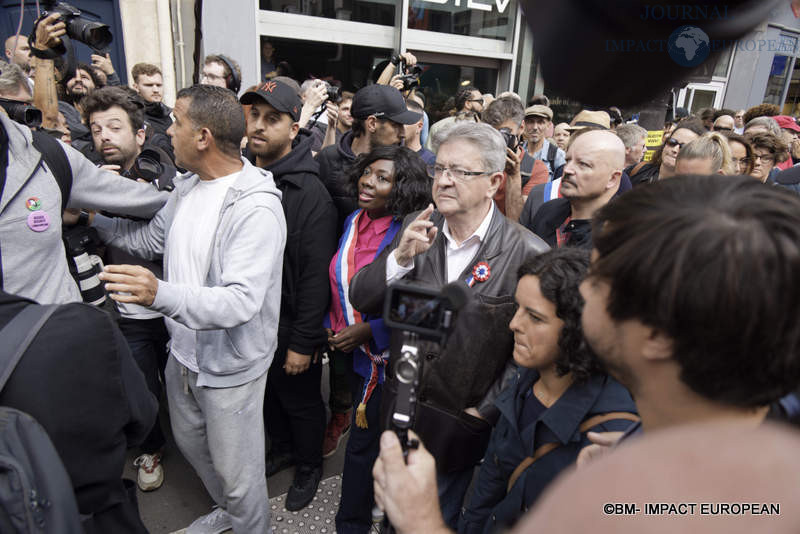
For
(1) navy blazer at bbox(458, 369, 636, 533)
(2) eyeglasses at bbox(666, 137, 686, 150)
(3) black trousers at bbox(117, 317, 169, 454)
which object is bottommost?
(3) black trousers at bbox(117, 317, 169, 454)

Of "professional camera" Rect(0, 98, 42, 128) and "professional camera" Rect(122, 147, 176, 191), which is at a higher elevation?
"professional camera" Rect(0, 98, 42, 128)

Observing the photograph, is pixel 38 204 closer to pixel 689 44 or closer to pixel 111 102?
pixel 111 102

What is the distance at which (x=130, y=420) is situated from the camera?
114cm

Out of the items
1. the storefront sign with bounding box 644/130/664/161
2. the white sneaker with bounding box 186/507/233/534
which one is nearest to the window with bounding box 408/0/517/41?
the storefront sign with bounding box 644/130/664/161

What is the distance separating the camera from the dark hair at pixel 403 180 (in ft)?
7.18

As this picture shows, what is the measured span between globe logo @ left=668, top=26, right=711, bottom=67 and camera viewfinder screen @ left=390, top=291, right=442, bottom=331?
50 cm

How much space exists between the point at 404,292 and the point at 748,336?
20.5 inches

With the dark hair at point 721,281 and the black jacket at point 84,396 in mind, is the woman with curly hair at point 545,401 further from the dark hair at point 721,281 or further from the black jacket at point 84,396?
the black jacket at point 84,396

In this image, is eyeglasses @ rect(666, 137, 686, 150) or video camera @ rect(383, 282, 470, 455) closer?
video camera @ rect(383, 282, 470, 455)

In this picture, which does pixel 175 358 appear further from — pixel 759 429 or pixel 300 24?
pixel 300 24

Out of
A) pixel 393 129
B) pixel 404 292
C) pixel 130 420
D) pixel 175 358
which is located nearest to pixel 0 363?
pixel 130 420

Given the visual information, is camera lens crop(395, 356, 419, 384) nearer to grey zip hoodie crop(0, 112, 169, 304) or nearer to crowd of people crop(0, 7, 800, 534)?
crowd of people crop(0, 7, 800, 534)

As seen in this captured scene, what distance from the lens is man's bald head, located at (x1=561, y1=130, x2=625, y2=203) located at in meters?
2.31

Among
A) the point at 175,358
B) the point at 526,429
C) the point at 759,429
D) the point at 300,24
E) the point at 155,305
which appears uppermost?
the point at 300,24
